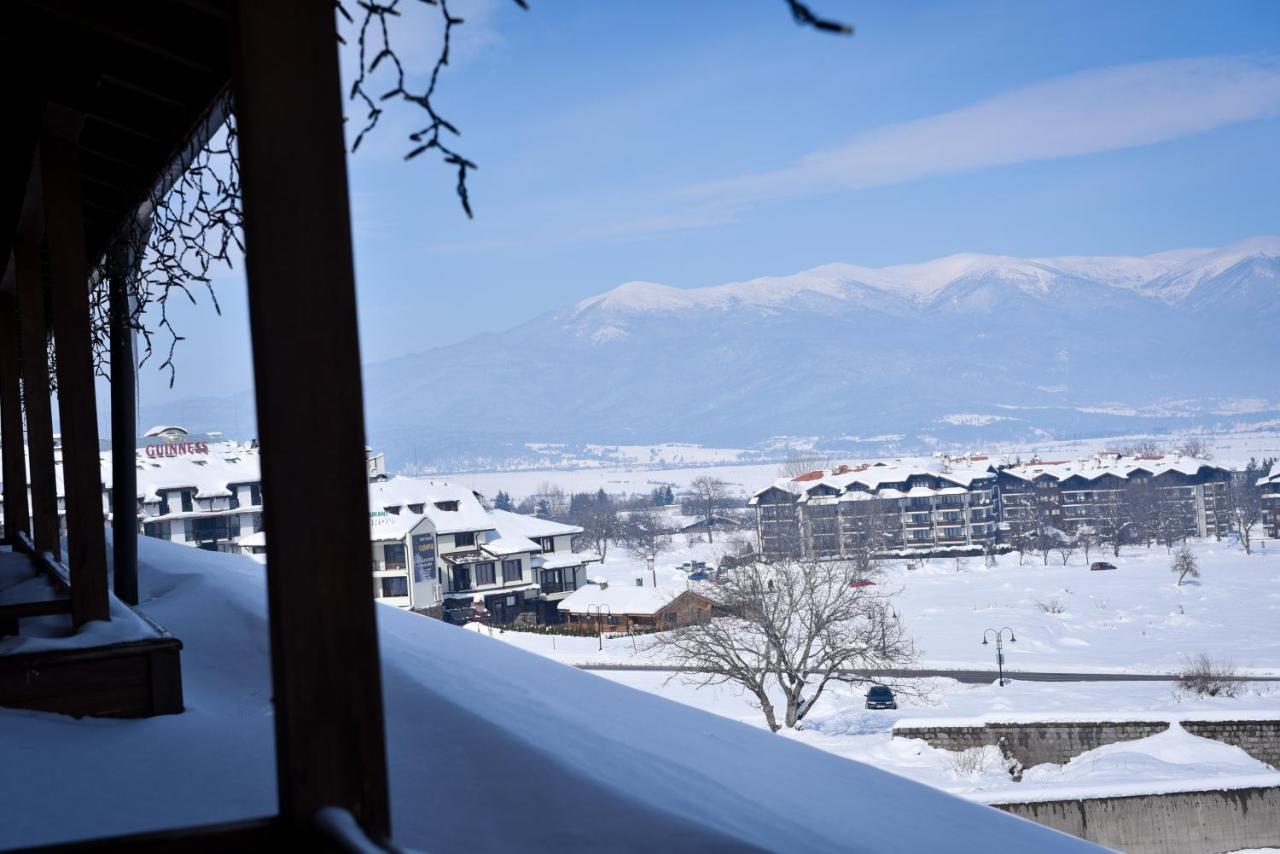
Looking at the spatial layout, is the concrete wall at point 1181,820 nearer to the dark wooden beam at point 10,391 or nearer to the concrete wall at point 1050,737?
the concrete wall at point 1050,737

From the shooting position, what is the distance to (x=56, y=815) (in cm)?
191

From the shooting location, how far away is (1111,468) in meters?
51.0

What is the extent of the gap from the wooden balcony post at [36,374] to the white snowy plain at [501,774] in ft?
2.65

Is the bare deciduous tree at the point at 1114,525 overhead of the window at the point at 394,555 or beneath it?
beneath

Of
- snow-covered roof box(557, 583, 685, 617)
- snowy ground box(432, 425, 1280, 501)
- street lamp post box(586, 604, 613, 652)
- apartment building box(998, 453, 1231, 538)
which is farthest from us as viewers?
snowy ground box(432, 425, 1280, 501)

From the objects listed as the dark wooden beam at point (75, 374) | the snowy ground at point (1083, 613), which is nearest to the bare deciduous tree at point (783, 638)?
the snowy ground at point (1083, 613)

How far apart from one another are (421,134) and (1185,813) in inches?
442

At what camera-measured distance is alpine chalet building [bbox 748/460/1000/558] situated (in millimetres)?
46188

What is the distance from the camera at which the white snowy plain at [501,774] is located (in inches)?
74.5

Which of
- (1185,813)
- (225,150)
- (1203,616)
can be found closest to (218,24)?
(225,150)

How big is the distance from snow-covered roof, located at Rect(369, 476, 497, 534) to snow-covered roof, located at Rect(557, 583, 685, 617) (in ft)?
9.73

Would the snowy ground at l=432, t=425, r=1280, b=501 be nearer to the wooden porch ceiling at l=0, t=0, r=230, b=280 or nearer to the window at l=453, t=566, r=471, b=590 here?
the window at l=453, t=566, r=471, b=590

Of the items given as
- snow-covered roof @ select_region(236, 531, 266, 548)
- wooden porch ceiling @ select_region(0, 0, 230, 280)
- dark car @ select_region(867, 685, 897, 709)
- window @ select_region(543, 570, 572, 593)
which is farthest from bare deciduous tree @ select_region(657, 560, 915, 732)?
wooden porch ceiling @ select_region(0, 0, 230, 280)

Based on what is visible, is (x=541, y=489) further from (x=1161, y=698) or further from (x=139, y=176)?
(x=139, y=176)
